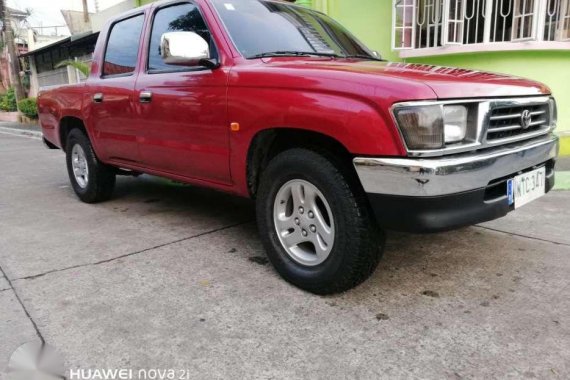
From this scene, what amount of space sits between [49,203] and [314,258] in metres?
3.61

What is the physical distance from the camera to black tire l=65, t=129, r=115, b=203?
486 cm

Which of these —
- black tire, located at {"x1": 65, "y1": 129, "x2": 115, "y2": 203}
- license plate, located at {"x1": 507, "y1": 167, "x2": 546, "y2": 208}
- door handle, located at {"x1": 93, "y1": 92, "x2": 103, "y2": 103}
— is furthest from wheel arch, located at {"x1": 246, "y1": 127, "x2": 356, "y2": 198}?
black tire, located at {"x1": 65, "y1": 129, "x2": 115, "y2": 203}

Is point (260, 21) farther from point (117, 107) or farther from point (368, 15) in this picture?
point (368, 15)

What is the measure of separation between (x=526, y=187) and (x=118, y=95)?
3242mm

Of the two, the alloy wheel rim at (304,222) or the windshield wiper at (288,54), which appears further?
the windshield wiper at (288,54)

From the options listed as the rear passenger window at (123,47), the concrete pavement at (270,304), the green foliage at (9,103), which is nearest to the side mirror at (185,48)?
the rear passenger window at (123,47)

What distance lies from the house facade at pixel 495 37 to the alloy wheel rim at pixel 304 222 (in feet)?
15.7

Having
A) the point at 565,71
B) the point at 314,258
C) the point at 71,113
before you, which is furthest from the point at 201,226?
the point at 565,71

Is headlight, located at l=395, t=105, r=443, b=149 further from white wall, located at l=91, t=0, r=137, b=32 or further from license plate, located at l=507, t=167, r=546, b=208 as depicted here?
white wall, located at l=91, t=0, r=137, b=32

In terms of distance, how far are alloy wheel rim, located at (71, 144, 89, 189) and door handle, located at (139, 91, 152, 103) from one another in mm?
1506

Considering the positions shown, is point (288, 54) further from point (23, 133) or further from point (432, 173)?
point (23, 133)

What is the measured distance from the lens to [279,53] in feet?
10.6

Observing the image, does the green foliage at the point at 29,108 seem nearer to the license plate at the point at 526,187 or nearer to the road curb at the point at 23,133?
the road curb at the point at 23,133

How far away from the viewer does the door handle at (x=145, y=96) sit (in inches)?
147
